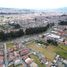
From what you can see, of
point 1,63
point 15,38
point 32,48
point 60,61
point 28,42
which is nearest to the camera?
point 1,63

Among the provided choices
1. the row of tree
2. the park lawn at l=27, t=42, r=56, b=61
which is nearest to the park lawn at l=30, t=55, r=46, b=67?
the park lawn at l=27, t=42, r=56, b=61

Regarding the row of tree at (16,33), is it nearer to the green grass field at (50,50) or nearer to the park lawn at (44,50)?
the green grass field at (50,50)

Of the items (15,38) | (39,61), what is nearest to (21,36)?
(15,38)

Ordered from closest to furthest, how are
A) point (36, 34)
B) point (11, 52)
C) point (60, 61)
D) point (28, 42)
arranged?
point (60, 61) → point (11, 52) → point (28, 42) → point (36, 34)

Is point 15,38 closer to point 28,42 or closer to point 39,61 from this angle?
point 28,42

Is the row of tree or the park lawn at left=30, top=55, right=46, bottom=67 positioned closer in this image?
the park lawn at left=30, top=55, right=46, bottom=67

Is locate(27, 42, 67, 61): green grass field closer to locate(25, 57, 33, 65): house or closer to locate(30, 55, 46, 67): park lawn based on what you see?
locate(30, 55, 46, 67): park lawn

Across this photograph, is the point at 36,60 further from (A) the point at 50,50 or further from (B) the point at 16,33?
(B) the point at 16,33

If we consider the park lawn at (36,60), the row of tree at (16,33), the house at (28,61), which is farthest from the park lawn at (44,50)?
the row of tree at (16,33)
